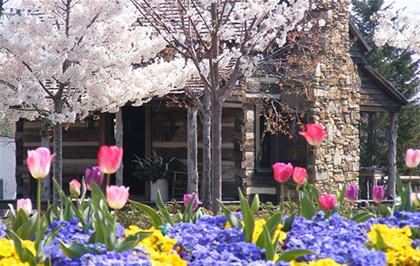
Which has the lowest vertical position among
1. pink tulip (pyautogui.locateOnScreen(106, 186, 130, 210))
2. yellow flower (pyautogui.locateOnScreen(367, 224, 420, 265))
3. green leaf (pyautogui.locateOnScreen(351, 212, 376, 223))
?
yellow flower (pyautogui.locateOnScreen(367, 224, 420, 265))

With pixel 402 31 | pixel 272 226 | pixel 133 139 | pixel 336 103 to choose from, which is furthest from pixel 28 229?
pixel 133 139

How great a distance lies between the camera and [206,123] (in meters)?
12.3

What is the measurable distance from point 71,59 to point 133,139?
6756mm

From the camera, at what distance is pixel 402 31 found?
14.8 meters

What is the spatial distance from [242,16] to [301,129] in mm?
5067

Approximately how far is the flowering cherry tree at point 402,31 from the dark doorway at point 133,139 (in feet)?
18.5

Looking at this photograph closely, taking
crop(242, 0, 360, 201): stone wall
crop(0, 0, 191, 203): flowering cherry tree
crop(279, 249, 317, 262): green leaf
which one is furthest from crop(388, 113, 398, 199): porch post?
crop(279, 249, 317, 262): green leaf

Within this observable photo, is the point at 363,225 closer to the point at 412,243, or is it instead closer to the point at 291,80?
the point at 412,243

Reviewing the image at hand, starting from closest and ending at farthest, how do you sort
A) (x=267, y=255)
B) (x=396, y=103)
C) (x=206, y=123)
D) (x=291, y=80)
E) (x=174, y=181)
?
(x=267, y=255) → (x=206, y=123) → (x=291, y=80) → (x=174, y=181) → (x=396, y=103)

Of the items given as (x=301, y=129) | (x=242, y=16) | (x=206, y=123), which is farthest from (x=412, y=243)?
(x=301, y=129)

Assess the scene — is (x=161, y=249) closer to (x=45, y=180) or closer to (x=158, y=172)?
(x=45, y=180)

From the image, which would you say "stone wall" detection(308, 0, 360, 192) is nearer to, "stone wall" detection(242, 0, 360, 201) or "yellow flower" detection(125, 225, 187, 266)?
"stone wall" detection(242, 0, 360, 201)

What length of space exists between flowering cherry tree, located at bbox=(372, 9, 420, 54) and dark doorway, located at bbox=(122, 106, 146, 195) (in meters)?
5.64

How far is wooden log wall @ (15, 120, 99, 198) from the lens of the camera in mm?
15508
